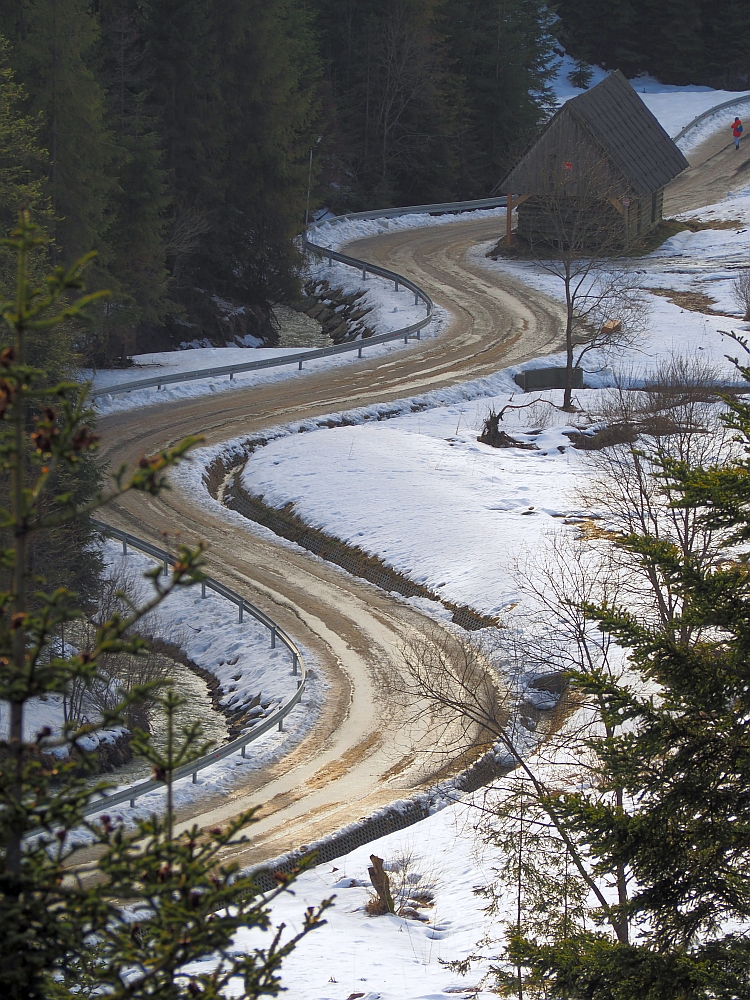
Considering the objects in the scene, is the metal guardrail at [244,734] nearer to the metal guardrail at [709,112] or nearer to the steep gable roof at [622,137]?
the steep gable roof at [622,137]

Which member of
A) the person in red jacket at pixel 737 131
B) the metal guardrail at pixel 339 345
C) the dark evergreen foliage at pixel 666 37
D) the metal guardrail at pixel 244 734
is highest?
the dark evergreen foliage at pixel 666 37

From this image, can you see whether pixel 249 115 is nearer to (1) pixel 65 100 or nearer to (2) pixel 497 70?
(1) pixel 65 100

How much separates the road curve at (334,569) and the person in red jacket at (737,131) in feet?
83.7

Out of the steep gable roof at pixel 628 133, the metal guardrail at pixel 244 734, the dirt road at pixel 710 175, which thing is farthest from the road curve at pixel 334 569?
the dirt road at pixel 710 175

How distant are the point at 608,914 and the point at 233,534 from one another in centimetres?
2064

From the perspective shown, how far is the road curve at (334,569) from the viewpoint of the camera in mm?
18000

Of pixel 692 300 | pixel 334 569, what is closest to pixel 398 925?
pixel 334 569

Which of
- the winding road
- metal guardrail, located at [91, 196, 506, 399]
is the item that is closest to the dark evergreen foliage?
metal guardrail, located at [91, 196, 506, 399]

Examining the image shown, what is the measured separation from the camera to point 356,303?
47562 mm

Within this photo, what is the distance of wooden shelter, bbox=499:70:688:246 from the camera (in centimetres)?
4516

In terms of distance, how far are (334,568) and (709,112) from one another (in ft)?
187

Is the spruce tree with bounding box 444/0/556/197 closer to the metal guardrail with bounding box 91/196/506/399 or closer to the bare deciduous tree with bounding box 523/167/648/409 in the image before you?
Result: the metal guardrail with bounding box 91/196/506/399

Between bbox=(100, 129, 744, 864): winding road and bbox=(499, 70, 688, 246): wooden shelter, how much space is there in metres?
3.96

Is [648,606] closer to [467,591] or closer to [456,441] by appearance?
[467,591]
